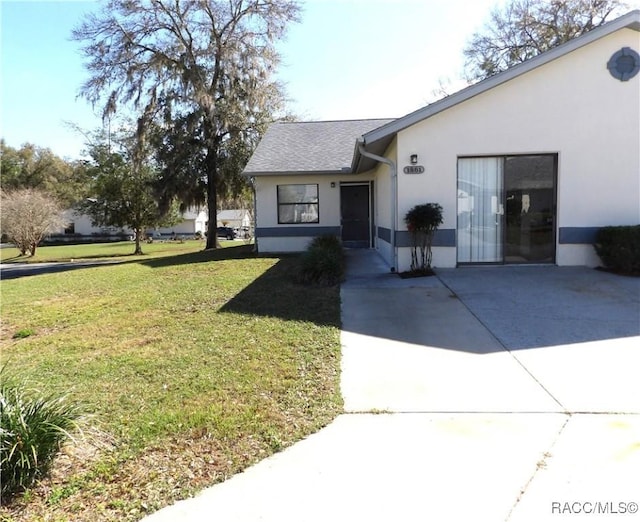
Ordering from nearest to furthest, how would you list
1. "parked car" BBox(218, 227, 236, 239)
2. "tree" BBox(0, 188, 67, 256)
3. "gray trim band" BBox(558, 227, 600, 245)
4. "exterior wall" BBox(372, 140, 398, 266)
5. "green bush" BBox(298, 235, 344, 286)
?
"green bush" BBox(298, 235, 344, 286) → "gray trim band" BBox(558, 227, 600, 245) → "exterior wall" BBox(372, 140, 398, 266) → "tree" BBox(0, 188, 67, 256) → "parked car" BBox(218, 227, 236, 239)

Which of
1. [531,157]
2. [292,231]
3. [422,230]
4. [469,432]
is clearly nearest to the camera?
[469,432]

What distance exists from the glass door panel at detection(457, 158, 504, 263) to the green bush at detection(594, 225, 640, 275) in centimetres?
195

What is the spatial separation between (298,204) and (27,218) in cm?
1943

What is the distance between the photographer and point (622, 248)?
857 cm

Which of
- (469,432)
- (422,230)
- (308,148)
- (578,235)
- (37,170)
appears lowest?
(469,432)

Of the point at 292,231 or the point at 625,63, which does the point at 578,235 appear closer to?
the point at 625,63

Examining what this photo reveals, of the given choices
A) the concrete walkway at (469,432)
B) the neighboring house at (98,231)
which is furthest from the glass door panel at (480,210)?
the neighboring house at (98,231)

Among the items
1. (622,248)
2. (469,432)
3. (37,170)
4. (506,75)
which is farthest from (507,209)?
(37,170)

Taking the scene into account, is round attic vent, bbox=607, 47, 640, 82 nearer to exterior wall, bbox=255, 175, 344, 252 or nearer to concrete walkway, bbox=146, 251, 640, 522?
concrete walkway, bbox=146, 251, 640, 522

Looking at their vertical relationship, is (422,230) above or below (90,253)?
above

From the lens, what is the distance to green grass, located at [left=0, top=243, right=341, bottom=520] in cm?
282

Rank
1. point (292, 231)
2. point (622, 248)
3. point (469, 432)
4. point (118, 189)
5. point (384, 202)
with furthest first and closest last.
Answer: point (118, 189), point (292, 231), point (384, 202), point (622, 248), point (469, 432)

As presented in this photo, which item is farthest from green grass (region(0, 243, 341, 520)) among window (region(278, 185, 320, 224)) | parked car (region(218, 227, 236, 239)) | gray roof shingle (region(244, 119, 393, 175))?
parked car (region(218, 227, 236, 239))

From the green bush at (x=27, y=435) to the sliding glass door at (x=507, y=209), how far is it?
Answer: 8417mm
